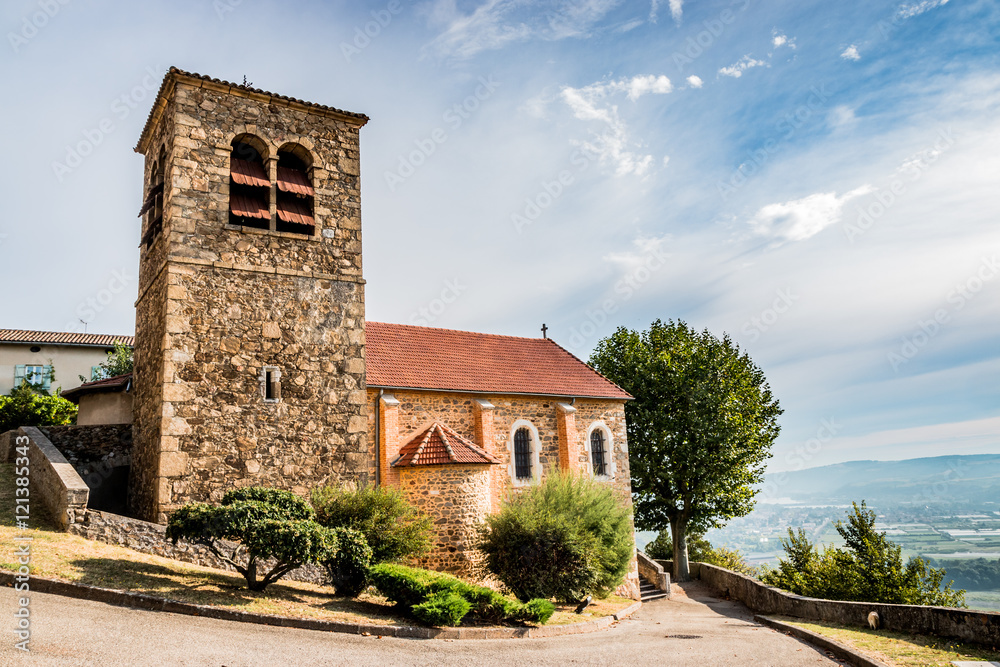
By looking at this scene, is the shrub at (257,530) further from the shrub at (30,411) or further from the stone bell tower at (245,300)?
the shrub at (30,411)

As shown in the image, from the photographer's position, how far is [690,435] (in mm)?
26953

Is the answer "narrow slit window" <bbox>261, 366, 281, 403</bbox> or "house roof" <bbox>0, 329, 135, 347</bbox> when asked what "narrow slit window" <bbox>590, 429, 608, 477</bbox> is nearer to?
"narrow slit window" <bbox>261, 366, 281, 403</bbox>

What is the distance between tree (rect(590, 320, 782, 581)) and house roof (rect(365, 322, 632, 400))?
5.22 m

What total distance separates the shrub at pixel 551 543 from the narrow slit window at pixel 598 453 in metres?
6.14

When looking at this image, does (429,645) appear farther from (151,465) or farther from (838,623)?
(838,623)

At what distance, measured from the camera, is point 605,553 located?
15.9m

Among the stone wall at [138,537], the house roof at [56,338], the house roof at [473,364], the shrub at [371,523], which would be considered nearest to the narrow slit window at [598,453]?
the house roof at [473,364]

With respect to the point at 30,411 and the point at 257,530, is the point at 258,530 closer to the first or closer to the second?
the point at 257,530

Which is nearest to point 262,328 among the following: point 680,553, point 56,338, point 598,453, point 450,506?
point 450,506

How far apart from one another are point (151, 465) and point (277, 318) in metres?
4.06

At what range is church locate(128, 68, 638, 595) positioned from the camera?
1330 cm

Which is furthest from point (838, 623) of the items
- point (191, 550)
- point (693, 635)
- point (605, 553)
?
point (191, 550)

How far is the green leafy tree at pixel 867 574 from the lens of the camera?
17734mm

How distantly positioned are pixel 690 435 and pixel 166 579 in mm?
21651
